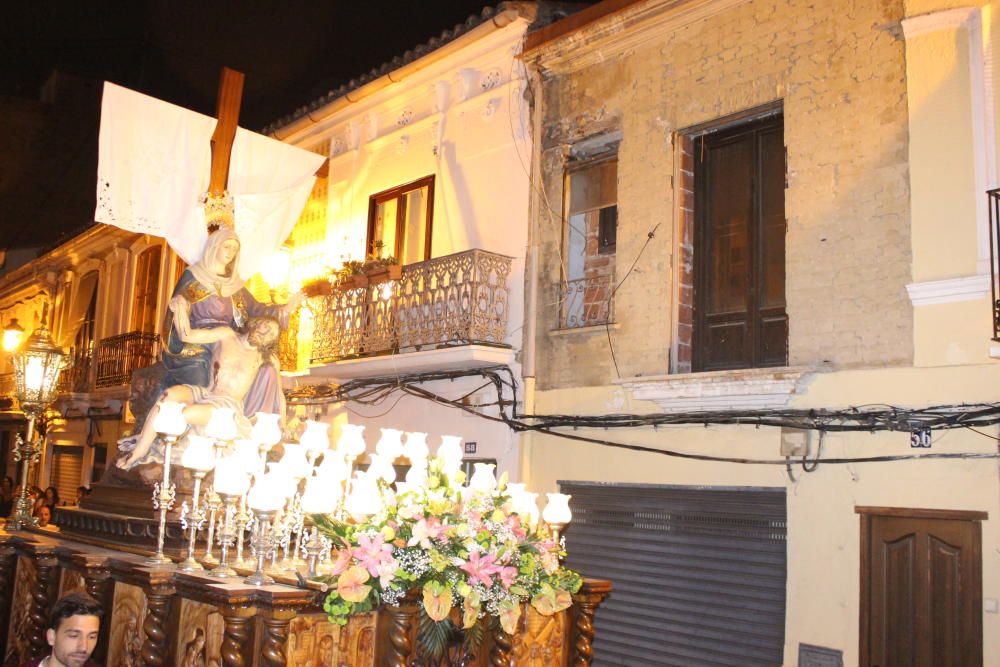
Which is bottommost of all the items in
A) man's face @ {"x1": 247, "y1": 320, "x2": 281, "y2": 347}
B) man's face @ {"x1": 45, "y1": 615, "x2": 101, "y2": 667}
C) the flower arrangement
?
man's face @ {"x1": 45, "y1": 615, "x2": 101, "y2": 667}

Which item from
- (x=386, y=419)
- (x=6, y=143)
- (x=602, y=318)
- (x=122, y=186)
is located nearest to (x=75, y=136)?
(x=6, y=143)

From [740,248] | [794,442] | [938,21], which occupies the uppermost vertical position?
[938,21]

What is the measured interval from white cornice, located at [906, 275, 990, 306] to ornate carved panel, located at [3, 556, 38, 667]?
736 centimetres

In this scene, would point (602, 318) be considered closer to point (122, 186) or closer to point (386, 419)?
point (386, 419)

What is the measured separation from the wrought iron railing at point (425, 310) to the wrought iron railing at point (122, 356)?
687cm

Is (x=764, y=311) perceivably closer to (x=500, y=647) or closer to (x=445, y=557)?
(x=500, y=647)

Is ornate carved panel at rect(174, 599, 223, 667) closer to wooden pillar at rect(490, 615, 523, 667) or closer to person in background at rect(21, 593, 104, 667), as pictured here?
person in background at rect(21, 593, 104, 667)

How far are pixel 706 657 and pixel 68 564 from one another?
5493mm

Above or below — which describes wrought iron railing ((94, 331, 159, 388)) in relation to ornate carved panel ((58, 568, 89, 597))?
above

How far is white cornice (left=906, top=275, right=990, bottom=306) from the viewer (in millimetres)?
7746

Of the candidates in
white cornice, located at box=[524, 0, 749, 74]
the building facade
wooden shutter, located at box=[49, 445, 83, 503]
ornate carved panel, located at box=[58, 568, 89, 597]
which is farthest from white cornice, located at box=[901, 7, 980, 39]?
wooden shutter, located at box=[49, 445, 83, 503]

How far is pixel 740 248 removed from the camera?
9961 mm

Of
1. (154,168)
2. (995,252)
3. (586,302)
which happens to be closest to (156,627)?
(154,168)

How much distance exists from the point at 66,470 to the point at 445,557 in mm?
19456
